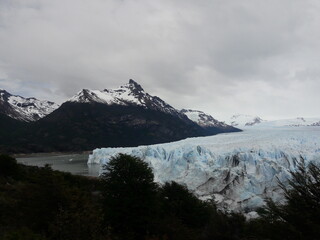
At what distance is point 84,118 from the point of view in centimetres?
15512

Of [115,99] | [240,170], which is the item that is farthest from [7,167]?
[115,99]

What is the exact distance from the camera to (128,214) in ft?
45.5

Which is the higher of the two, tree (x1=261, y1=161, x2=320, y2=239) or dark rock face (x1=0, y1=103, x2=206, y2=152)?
dark rock face (x1=0, y1=103, x2=206, y2=152)

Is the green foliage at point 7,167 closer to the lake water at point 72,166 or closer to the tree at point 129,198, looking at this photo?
the lake water at point 72,166

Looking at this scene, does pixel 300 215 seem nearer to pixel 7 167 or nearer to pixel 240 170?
pixel 240 170

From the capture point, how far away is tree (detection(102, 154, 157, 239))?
1384cm

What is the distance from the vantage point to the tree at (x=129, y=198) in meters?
13.8

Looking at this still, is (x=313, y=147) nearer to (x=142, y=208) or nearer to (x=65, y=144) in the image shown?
(x=142, y=208)

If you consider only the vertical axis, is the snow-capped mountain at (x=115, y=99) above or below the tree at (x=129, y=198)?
above

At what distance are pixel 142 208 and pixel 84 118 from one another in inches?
5745

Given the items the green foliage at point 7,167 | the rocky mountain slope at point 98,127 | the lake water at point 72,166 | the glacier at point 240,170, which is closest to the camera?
the glacier at point 240,170

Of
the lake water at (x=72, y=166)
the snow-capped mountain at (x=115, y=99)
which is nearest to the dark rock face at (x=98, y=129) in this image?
the snow-capped mountain at (x=115, y=99)

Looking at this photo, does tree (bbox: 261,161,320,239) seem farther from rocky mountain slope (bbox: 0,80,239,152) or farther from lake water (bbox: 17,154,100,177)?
rocky mountain slope (bbox: 0,80,239,152)

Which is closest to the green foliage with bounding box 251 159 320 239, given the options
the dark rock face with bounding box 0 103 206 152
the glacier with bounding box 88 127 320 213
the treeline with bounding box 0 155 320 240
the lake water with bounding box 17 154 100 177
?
the treeline with bounding box 0 155 320 240
